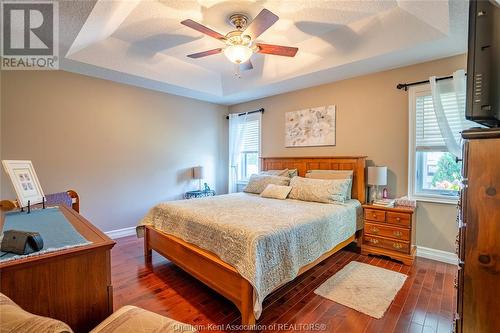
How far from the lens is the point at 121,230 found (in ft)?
12.8

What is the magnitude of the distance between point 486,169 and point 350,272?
2011 millimetres

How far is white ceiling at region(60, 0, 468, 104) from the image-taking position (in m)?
2.36

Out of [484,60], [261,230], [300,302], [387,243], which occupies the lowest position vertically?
[300,302]

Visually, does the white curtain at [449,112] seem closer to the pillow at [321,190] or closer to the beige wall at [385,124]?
the beige wall at [385,124]

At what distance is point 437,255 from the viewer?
296 centimetres

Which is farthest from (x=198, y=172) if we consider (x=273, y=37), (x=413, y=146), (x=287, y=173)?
(x=413, y=146)

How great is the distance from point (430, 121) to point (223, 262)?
3.01m

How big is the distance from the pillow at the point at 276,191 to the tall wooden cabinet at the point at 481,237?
2355mm

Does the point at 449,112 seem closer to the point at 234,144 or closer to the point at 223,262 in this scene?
the point at 223,262

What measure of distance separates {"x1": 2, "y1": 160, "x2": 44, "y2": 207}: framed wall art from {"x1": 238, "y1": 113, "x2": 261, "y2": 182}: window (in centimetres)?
358

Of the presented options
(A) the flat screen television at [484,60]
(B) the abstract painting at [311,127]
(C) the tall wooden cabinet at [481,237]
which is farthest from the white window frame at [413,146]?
(C) the tall wooden cabinet at [481,237]

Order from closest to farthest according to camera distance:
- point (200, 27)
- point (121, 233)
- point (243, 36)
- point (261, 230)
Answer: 1. point (261, 230)
2. point (200, 27)
3. point (243, 36)
4. point (121, 233)

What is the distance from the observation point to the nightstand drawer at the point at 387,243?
113 inches

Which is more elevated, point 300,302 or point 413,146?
point 413,146
